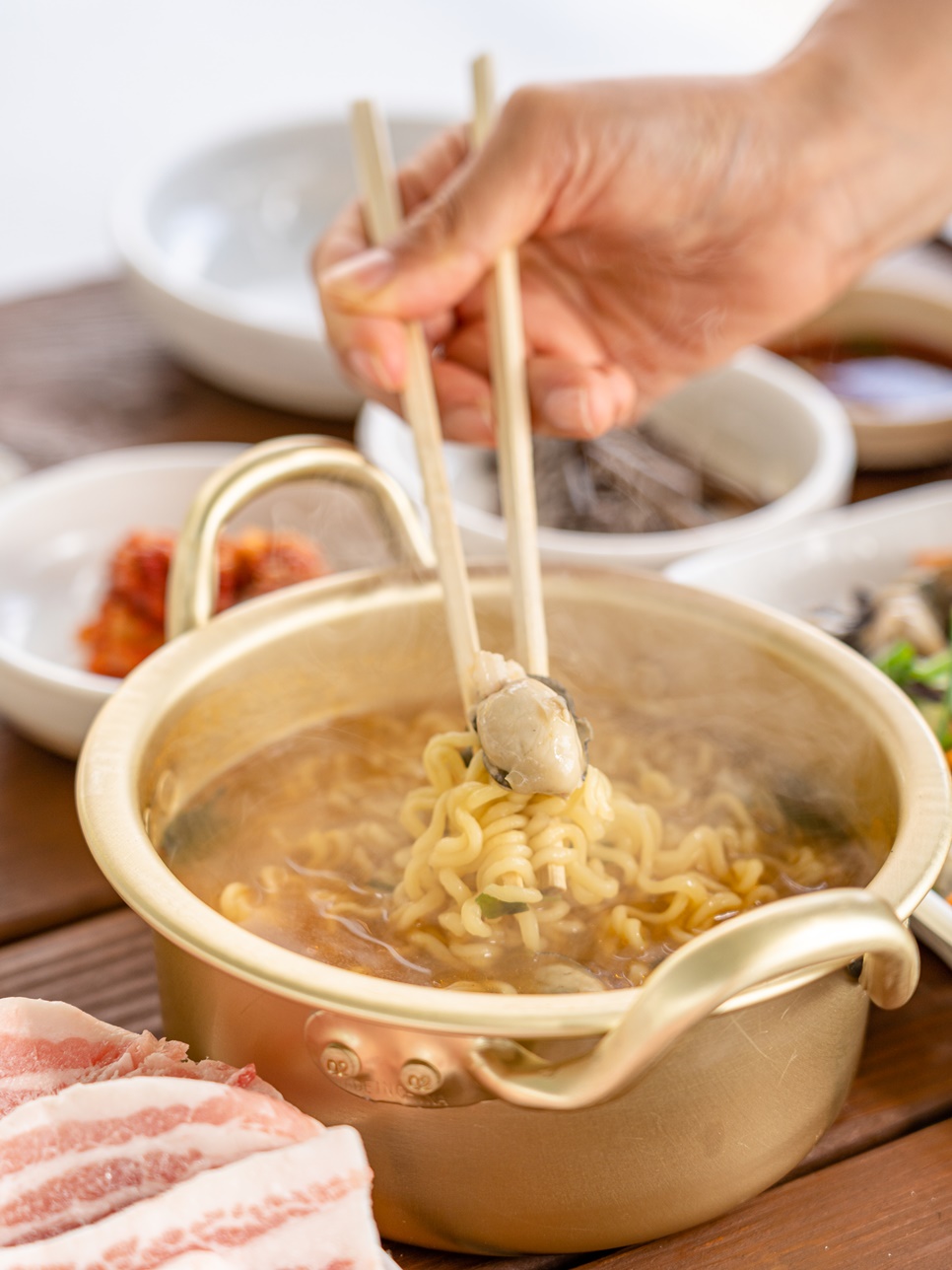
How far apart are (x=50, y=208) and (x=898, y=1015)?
6.24m

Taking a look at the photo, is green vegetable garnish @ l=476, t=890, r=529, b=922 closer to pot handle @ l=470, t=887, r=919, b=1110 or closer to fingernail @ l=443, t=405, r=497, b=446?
pot handle @ l=470, t=887, r=919, b=1110

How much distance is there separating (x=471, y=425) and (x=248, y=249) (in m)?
1.50

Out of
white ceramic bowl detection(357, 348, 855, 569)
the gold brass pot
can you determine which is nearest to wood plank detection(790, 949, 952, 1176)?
the gold brass pot

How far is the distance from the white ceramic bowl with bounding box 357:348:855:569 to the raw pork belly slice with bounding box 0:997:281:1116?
44.4 inches

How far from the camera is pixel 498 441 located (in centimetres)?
168

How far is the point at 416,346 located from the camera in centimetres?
173

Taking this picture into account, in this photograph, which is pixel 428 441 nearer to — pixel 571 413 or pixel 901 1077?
pixel 571 413

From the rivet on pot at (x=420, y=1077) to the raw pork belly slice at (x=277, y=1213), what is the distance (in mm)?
63

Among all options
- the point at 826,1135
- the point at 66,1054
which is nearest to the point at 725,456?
the point at 826,1135

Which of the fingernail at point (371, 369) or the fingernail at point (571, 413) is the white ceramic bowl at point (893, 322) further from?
the fingernail at point (371, 369)

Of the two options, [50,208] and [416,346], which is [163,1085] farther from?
[50,208]

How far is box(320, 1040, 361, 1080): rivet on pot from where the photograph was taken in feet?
3.41

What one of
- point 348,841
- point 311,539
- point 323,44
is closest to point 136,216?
point 311,539

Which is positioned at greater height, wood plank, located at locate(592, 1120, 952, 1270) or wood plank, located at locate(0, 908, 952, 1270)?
wood plank, located at locate(592, 1120, 952, 1270)
